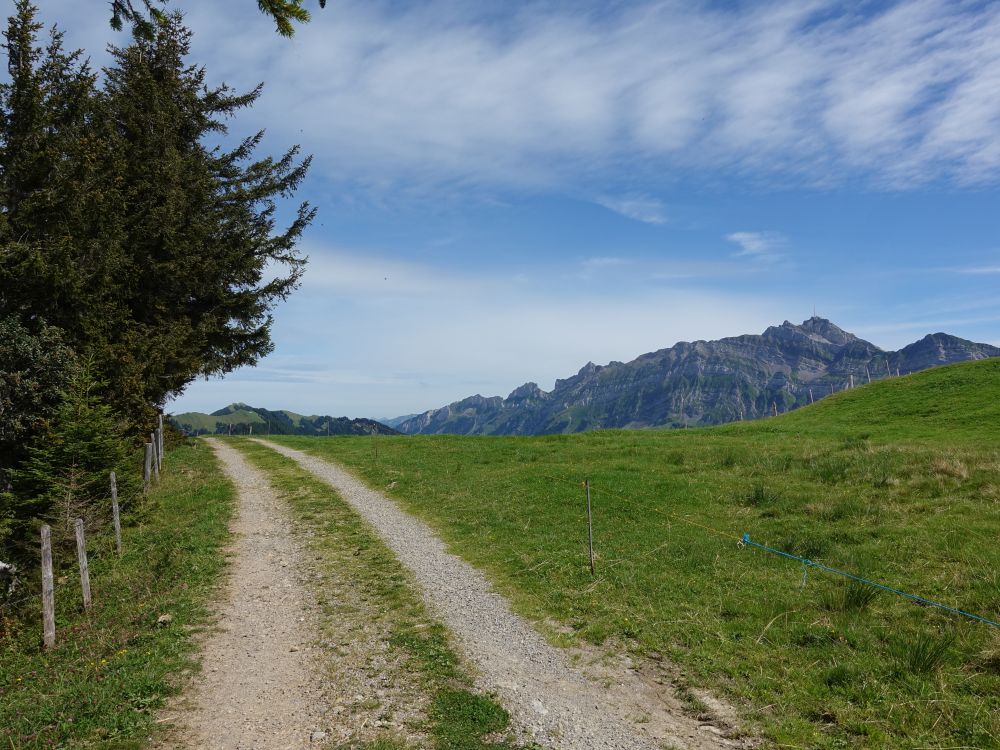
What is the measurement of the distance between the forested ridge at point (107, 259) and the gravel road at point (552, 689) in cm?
1076

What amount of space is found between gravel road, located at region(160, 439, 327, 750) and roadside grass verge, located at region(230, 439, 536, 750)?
2.71 feet

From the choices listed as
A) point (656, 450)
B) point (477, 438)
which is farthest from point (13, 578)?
point (477, 438)

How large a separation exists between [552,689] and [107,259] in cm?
2207

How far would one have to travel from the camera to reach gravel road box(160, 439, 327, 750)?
289 inches

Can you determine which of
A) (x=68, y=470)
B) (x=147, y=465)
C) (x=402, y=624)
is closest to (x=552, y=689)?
(x=402, y=624)

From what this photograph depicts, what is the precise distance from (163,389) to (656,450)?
1103 inches

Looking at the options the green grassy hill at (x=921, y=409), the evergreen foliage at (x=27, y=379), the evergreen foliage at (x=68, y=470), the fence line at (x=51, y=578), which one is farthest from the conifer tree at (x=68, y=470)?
the green grassy hill at (x=921, y=409)

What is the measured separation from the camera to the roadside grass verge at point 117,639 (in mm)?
7707

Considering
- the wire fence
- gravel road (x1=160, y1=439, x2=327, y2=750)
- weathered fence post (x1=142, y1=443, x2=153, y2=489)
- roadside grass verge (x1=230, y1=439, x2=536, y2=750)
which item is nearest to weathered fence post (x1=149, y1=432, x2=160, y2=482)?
weathered fence post (x1=142, y1=443, x2=153, y2=489)

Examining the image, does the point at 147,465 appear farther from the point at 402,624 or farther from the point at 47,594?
the point at 402,624

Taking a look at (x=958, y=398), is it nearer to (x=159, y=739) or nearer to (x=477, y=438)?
(x=477, y=438)

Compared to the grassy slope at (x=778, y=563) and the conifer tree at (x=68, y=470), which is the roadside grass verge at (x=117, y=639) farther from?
the grassy slope at (x=778, y=563)

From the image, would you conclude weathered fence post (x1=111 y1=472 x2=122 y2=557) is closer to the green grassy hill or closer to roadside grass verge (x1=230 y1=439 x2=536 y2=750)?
roadside grass verge (x1=230 y1=439 x2=536 y2=750)

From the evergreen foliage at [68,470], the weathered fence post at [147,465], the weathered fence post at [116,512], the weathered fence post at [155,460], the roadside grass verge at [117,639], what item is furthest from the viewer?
the weathered fence post at [155,460]
